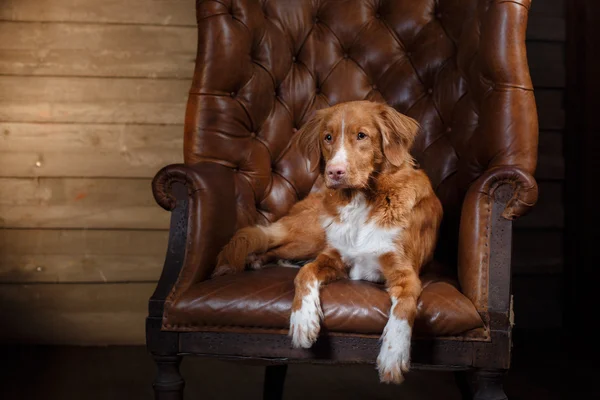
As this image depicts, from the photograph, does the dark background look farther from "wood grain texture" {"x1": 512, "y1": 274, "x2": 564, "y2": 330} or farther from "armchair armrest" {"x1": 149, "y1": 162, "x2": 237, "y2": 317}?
"armchair armrest" {"x1": 149, "y1": 162, "x2": 237, "y2": 317}

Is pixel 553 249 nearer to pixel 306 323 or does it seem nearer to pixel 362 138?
pixel 362 138

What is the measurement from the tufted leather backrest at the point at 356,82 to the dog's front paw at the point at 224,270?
0.99 ft

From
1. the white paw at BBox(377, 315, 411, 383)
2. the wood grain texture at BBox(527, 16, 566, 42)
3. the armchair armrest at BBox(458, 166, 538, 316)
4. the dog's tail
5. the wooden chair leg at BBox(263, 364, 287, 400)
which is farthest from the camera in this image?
the wood grain texture at BBox(527, 16, 566, 42)

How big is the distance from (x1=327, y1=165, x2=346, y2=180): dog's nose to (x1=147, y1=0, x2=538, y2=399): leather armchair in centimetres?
36

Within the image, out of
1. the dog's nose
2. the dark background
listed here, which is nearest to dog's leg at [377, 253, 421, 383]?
the dog's nose

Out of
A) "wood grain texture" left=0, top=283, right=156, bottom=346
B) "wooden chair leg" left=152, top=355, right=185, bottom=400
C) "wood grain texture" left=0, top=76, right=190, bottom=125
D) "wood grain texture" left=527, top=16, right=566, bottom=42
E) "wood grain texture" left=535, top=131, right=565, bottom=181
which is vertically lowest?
"wood grain texture" left=0, top=283, right=156, bottom=346

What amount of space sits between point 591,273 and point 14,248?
3257 millimetres

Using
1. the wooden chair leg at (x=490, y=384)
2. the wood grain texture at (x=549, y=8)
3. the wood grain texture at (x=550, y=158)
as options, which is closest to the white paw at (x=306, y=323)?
the wooden chair leg at (x=490, y=384)

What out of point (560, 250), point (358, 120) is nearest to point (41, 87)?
point (358, 120)

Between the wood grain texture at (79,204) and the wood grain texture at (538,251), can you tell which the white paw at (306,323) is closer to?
the wood grain texture at (79,204)

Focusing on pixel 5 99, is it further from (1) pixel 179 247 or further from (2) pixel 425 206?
(2) pixel 425 206

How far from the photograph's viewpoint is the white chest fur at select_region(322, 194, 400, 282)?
7.00 ft

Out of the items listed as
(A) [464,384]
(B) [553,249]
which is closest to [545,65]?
(B) [553,249]

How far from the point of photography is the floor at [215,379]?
2.84 m
